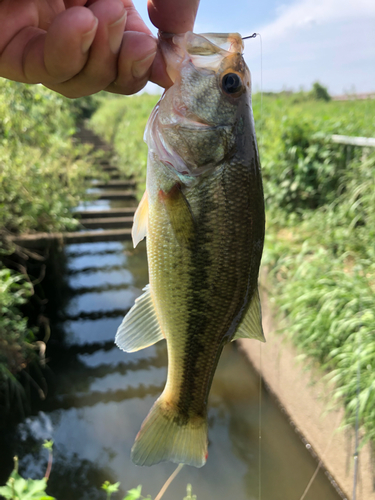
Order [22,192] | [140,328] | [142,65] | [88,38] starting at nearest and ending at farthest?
[88,38] < [142,65] < [140,328] < [22,192]

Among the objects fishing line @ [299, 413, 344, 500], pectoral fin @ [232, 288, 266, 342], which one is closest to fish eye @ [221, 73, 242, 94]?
pectoral fin @ [232, 288, 266, 342]

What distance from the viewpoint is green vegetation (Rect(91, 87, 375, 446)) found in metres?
3.21

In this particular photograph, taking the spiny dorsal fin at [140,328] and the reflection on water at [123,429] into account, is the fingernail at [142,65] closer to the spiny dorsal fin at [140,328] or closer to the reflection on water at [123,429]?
the spiny dorsal fin at [140,328]

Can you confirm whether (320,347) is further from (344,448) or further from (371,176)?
(371,176)

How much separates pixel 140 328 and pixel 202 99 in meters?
0.73

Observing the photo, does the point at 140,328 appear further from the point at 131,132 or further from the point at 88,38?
the point at 131,132

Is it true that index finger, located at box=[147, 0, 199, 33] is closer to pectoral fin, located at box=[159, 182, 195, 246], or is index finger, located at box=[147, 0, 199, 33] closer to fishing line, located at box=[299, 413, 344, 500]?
pectoral fin, located at box=[159, 182, 195, 246]

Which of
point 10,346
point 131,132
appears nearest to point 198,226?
point 10,346

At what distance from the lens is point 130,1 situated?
4.12 feet

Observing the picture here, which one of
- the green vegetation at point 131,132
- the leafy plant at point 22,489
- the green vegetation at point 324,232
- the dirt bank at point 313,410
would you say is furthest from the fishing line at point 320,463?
the green vegetation at point 131,132

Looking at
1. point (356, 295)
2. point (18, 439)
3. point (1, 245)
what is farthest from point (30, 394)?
point (356, 295)

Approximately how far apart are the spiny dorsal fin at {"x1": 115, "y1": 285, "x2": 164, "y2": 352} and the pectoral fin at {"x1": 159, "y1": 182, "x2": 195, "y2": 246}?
23cm

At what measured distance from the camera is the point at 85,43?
0.90m

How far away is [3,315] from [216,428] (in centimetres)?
265
